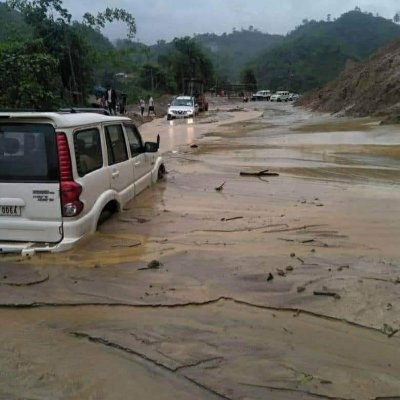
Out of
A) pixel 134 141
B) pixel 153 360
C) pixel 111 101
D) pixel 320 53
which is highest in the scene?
pixel 320 53

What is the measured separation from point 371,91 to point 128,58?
19.8 metres

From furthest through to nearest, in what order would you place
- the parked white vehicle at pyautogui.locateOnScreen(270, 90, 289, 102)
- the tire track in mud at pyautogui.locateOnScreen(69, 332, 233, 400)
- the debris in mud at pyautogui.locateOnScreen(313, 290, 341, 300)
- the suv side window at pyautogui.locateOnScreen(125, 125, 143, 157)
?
the parked white vehicle at pyautogui.locateOnScreen(270, 90, 289, 102)
the suv side window at pyautogui.locateOnScreen(125, 125, 143, 157)
the debris in mud at pyautogui.locateOnScreen(313, 290, 341, 300)
the tire track in mud at pyautogui.locateOnScreen(69, 332, 233, 400)

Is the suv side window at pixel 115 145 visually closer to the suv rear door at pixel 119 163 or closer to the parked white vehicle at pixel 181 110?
the suv rear door at pixel 119 163

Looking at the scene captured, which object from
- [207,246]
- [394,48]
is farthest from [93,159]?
[394,48]

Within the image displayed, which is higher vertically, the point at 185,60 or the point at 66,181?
the point at 185,60

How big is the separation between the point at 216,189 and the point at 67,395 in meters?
6.41

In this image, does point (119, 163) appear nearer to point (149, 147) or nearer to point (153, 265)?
point (149, 147)

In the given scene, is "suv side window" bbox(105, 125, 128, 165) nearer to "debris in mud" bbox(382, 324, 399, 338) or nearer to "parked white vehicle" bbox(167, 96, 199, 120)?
"debris in mud" bbox(382, 324, 399, 338)

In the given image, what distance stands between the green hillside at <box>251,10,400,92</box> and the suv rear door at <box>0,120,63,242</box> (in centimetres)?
11843

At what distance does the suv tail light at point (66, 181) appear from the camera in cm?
502

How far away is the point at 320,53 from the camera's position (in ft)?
439

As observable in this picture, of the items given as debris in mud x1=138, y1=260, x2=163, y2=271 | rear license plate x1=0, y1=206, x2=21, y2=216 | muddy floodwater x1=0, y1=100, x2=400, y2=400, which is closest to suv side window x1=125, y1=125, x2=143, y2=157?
muddy floodwater x1=0, y1=100, x2=400, y2=400

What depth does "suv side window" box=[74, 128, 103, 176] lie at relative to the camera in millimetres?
5258

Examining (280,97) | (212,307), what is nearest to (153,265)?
(212,307)
